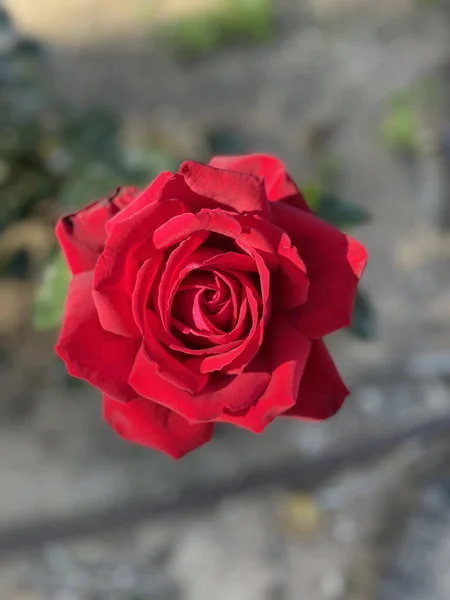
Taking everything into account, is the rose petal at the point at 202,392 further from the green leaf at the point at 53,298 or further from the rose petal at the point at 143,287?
the green leaf at the point at 53,298

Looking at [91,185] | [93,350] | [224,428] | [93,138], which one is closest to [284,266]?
[93,350]

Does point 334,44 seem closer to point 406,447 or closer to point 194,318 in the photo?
point 406,447

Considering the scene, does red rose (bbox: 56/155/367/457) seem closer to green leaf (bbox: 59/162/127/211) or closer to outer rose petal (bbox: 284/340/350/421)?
outer rose petal (bbox: 284/340/350/421)

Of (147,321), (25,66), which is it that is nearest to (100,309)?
(147,321)

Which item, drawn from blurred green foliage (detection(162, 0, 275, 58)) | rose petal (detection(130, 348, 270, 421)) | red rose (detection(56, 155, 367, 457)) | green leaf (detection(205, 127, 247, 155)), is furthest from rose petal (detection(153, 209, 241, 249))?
blurred green foliage (detection(162, 0, 275, 58))

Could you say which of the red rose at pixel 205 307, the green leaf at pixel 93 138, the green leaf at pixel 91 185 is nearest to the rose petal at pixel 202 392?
the red rose at pixel 205 307
